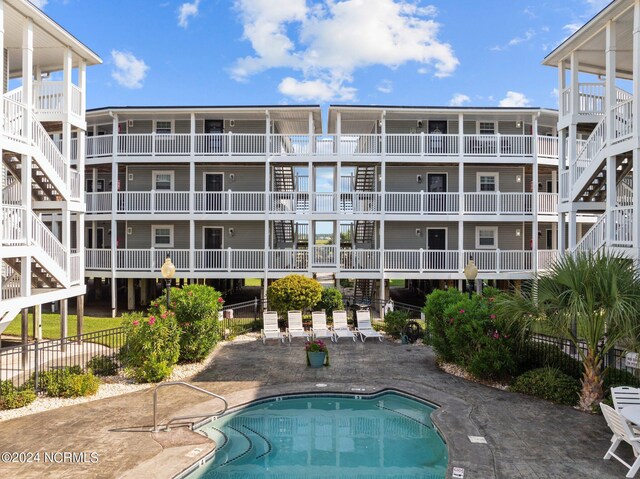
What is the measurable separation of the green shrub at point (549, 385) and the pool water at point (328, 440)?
100 inches

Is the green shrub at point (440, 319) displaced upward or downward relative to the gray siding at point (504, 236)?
downward

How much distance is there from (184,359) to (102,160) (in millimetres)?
13904

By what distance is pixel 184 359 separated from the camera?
13609 mm

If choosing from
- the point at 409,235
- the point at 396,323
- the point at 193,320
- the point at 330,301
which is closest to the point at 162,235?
the point at 330,301

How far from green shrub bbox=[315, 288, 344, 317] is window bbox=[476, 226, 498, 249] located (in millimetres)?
9143

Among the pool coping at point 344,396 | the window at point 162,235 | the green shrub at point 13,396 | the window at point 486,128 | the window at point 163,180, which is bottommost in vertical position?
the pool coping at point 344,396

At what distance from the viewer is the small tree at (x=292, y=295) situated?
1842 cm

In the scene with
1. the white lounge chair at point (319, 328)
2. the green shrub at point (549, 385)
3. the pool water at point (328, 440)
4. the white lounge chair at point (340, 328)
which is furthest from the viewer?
the white lounge chair at point (319, 328)

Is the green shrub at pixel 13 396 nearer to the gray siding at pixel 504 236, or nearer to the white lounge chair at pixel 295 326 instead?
the white lounge chair at pixel 295 326

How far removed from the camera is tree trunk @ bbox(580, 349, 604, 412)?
31.4 ft

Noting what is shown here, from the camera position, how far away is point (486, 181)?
24625mm

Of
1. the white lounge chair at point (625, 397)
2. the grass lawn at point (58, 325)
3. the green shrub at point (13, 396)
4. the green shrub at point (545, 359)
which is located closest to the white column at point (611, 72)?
the green shrub at point (545, 359)

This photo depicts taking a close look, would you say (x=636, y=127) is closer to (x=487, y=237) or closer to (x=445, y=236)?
(x=487, y=237)

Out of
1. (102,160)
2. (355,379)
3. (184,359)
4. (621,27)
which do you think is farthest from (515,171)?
(102,160)
